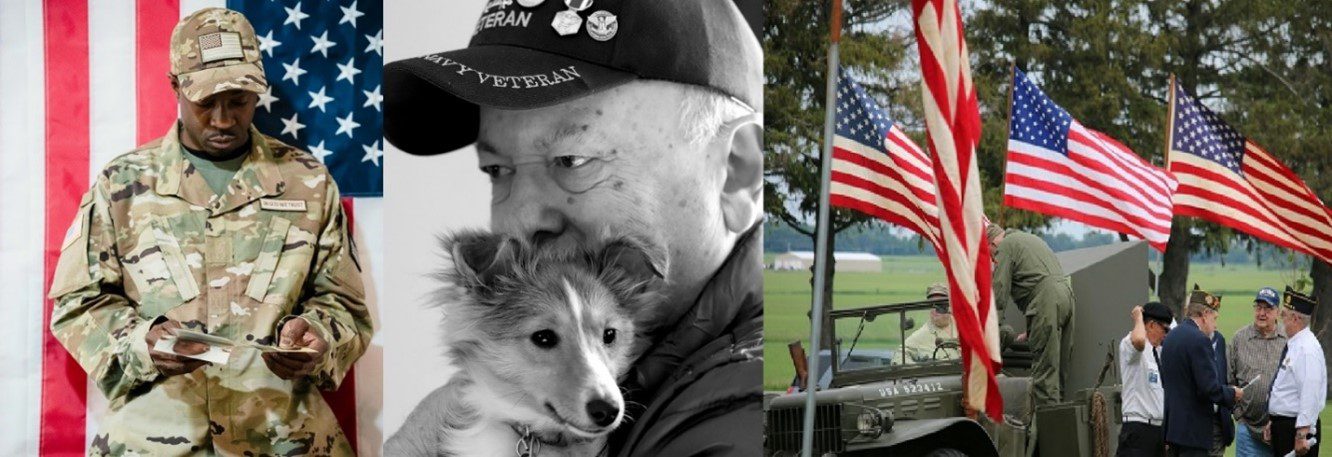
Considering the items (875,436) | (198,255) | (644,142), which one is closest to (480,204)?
(644,142)

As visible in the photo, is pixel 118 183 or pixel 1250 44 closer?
A: pixel 118 183

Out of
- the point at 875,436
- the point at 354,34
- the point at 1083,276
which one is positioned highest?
the point at 354,34

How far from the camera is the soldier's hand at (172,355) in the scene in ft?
12.3

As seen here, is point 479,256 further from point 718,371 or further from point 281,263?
point 718,371

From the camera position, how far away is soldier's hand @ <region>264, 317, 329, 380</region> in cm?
382

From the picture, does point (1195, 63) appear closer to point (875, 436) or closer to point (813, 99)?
point (813, 99)

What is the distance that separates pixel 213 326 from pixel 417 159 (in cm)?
64

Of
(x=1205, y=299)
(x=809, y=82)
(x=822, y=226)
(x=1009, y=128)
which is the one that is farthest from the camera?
(x=809, y=82)

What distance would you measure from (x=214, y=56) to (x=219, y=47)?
0.09ft

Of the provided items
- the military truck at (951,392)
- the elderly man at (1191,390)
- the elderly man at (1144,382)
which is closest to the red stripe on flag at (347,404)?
the military truck at (951,392)

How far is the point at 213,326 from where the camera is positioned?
3889 mm

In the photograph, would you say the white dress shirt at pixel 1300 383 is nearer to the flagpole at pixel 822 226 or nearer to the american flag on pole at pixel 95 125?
the flagpole at pixel 822 226

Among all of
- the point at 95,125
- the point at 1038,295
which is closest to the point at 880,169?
the point at 1038,295

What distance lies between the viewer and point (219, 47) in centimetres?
394
